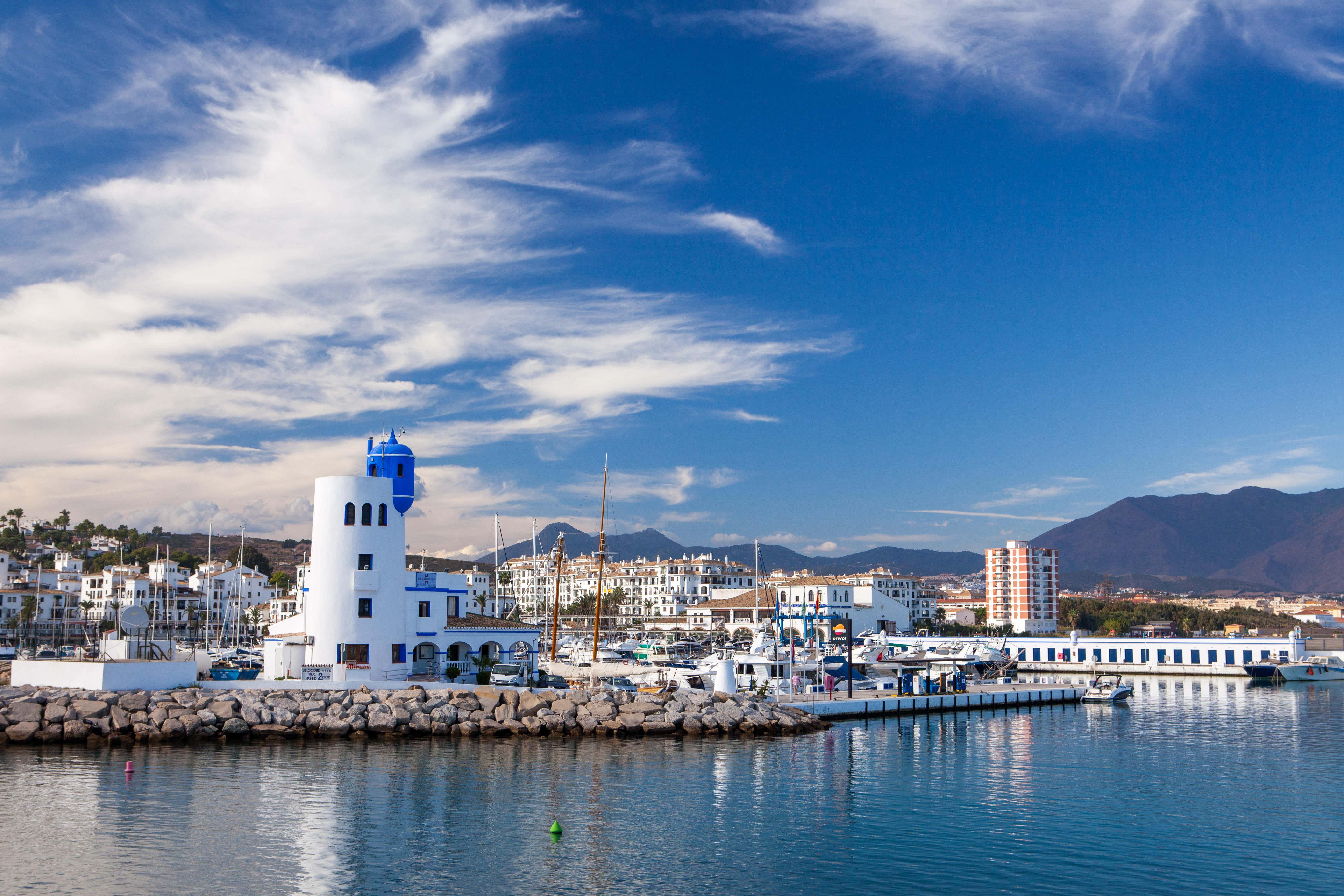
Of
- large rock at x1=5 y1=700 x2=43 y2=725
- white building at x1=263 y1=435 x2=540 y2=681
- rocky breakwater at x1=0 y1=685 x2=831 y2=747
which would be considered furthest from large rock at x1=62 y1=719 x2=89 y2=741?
white building at x1=263 y1=435 x2=540 y2=681

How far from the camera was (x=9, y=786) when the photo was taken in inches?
1294

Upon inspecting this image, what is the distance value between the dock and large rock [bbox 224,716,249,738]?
2534cm

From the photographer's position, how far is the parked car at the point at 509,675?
53344mm

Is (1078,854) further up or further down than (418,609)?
further down

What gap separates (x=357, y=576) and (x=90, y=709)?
12492 millimetres

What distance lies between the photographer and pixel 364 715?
148 ft

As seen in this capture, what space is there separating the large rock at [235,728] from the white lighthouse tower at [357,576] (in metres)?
6.61

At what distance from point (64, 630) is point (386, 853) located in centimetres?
13518

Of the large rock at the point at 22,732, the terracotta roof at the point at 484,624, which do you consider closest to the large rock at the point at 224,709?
the large rock at the point at 22,732

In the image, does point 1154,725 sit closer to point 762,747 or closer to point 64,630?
point 762,747

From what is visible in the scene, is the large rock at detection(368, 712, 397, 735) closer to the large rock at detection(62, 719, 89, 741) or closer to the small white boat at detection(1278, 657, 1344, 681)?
the large rock at detection(62, 719, 89, 741)

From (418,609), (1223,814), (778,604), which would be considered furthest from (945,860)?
(778,604)

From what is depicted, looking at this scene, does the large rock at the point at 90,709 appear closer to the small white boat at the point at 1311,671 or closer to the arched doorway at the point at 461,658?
the arched doorway at the point at 461,658

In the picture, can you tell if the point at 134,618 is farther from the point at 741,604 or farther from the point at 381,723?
the point at 741,604
